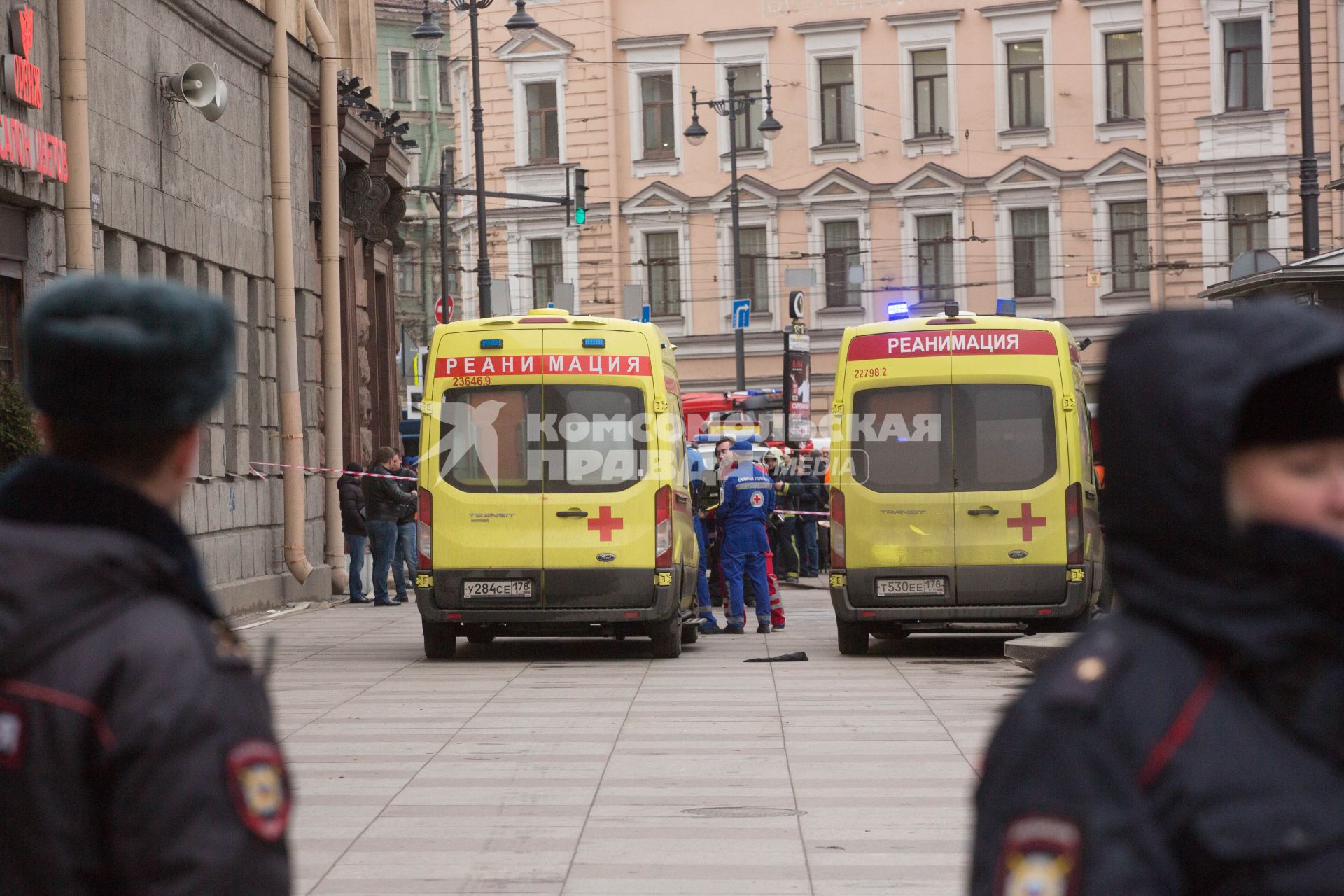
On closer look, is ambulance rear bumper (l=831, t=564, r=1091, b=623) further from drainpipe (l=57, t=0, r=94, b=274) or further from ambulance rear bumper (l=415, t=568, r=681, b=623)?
drainpipe (l=57, t=0, r=94, b=274)

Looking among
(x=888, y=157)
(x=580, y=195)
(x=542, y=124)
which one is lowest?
(x=580, y=195)

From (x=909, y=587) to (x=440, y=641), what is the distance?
3717 mm

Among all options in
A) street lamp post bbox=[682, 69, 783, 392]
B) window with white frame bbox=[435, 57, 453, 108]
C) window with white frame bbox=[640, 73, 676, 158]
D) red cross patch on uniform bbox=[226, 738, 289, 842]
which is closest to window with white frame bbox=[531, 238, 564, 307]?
window with white frame bbox=[640, 73, 676, 158]

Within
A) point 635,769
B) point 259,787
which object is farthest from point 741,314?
point 259,787

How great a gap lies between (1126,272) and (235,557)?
32.6 m

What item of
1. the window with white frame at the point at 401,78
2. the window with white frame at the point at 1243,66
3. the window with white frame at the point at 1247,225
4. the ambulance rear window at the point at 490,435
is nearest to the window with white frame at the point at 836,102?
the window with white frame at the point at 1243,66

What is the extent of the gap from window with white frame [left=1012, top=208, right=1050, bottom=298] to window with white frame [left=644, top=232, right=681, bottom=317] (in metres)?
8.44

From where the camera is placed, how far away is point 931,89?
171 feet

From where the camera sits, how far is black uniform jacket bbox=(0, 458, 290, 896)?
222 cm

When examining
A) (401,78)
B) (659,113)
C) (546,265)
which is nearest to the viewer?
(659,113)

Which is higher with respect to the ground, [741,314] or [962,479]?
[741,314]

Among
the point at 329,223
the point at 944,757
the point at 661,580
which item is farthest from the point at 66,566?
the point at 329,223

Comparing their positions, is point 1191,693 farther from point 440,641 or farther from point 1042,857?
point 440,641

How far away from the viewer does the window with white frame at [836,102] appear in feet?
173
